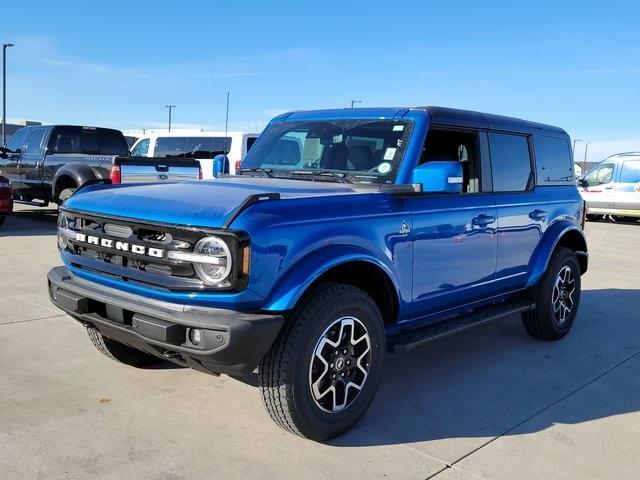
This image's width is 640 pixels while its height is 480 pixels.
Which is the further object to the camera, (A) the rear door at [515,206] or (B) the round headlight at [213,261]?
(A) the rear door at [515,206]

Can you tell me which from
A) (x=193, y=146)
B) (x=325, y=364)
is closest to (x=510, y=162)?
(x=325, y=364)

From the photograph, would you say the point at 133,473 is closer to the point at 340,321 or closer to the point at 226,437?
the point at 226,437

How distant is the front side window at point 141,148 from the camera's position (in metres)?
14.4

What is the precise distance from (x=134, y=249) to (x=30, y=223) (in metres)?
10.7

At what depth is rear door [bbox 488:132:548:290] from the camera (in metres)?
4.75

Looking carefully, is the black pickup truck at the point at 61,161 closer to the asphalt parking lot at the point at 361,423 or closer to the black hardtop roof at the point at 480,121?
the asphalt parking lot at the point at 361,423

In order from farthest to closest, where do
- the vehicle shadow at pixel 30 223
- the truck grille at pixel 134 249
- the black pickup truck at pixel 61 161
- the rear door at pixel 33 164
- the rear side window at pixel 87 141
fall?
1. the rear side window at pixel 87 141
2. the rear door at pixel 33 164
3. the vehicle shadow at pixel 30 223
4. the black pickup truck at pixel 61 161
5. the truck grille at pixel 134 249

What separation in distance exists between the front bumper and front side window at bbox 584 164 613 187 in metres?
17.8

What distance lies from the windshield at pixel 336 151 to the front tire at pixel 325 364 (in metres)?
1.03

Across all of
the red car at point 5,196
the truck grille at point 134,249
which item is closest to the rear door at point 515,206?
the truck grille at point 134,249

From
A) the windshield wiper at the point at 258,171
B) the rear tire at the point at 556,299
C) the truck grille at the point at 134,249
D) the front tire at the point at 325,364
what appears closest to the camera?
the truck grille at the point at 134,249

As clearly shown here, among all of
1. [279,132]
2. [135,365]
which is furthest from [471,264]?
[135,365]

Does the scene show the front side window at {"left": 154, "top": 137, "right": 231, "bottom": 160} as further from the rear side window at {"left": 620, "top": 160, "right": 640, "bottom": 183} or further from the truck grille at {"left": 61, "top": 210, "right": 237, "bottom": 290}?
the rear side window at {"left": 620, "top": 160, "right": 640, "bottom": 183}

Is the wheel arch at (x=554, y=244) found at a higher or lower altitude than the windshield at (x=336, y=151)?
lower
